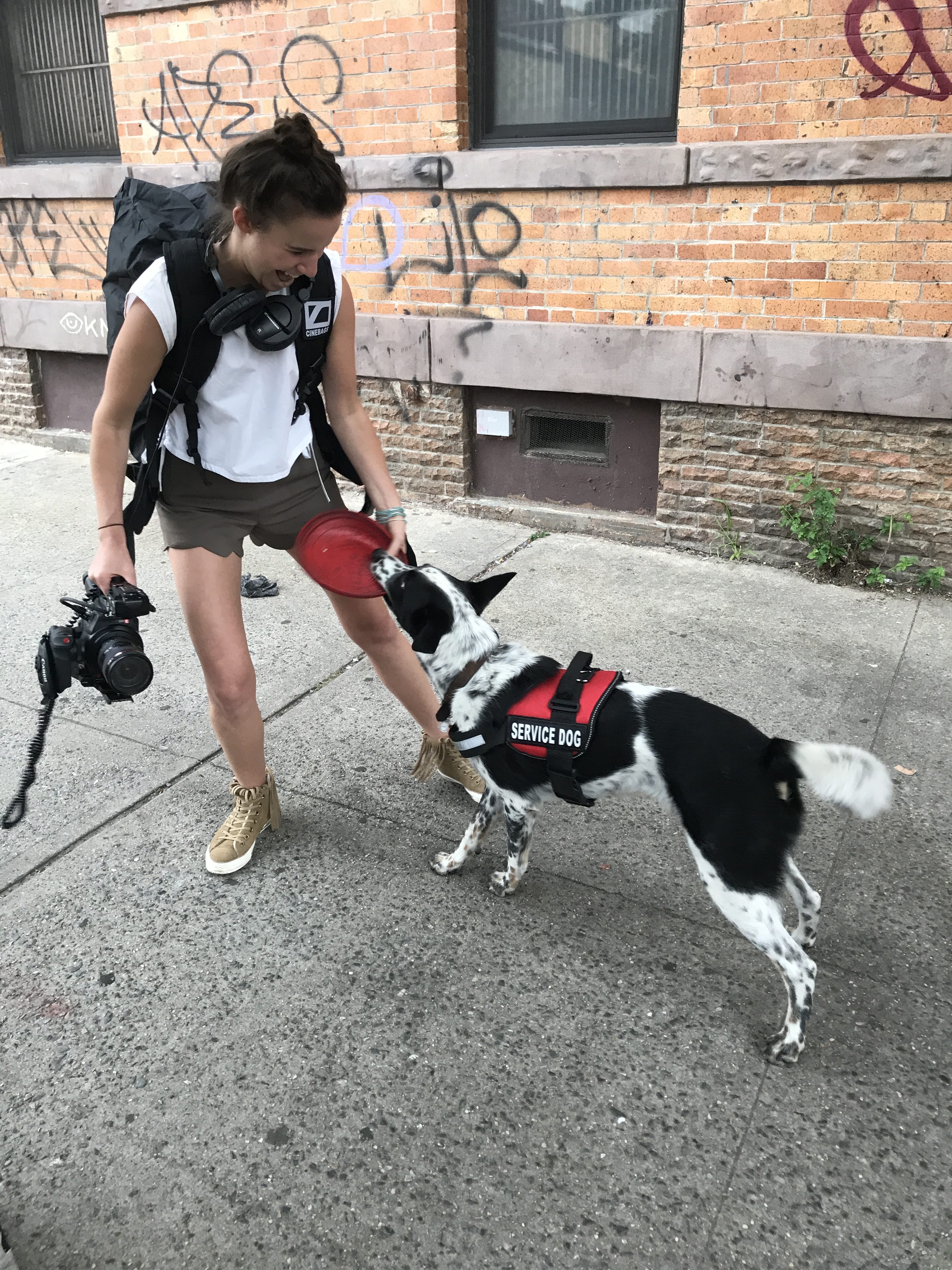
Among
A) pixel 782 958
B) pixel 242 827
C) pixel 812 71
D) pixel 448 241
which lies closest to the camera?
pixel 782 958

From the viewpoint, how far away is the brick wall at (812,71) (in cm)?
431

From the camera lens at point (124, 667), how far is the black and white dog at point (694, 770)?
0.72 metres

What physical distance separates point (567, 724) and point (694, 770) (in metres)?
0.35

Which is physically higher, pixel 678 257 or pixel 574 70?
pixel 574 70

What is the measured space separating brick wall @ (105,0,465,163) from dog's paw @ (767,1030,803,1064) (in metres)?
5.13

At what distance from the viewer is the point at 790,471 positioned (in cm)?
512

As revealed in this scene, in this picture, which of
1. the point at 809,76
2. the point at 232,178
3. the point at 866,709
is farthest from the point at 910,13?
the point at 232,178

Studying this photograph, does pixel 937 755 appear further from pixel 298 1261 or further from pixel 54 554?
pixel 54 554

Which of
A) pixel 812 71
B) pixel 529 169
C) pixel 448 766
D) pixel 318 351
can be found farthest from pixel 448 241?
pixel 448 766

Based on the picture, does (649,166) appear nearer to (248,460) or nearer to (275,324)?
(275,324)

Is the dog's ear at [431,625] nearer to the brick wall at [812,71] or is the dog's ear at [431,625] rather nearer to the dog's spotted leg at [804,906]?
the dog's spotted leg at [804,906]

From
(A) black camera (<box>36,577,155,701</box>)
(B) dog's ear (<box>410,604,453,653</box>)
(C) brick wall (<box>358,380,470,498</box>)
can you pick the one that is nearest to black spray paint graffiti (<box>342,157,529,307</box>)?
(C) brick wall (<box>358,380,470,498</box>)

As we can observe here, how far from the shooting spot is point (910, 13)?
4270 mm

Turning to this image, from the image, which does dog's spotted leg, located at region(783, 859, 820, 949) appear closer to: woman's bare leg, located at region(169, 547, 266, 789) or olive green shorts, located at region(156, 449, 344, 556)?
woman's bare leg, located at region(169, 547, 266, 789)
